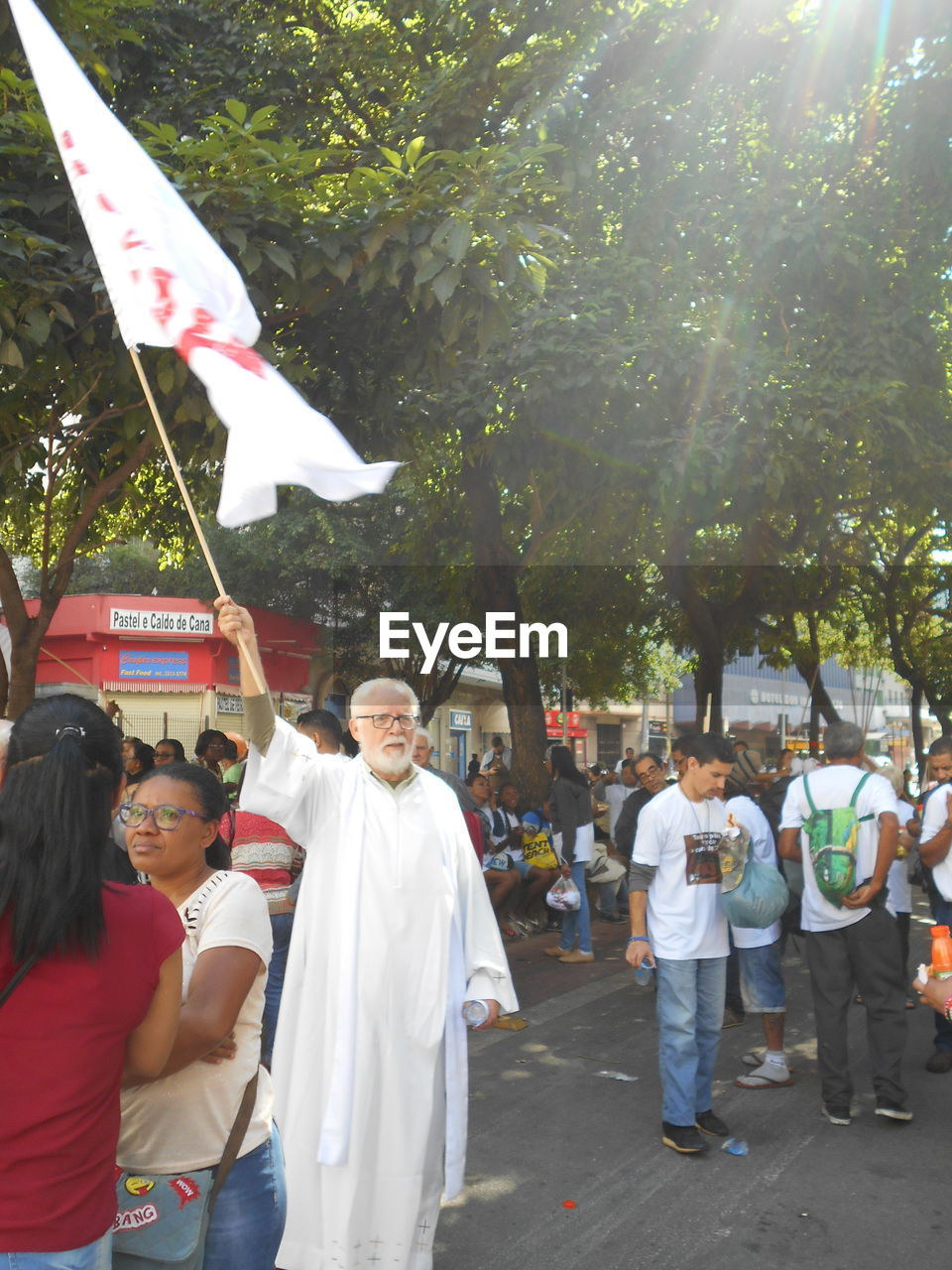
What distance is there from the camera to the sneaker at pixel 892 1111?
18.5ft

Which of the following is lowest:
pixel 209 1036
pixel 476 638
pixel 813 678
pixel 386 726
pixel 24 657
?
pixel 209 1036

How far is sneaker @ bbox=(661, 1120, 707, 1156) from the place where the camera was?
5309 mm

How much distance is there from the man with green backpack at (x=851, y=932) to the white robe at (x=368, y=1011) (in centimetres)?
245

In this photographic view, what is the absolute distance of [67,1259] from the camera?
1821 millimetres

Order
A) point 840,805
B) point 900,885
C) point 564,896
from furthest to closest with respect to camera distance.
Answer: point 564,896, point 900,885, point 840,805

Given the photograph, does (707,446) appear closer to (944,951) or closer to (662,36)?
(662,36)

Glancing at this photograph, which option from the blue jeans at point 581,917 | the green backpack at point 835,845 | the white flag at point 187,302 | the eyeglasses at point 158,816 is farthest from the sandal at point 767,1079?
the eyeglasses at point 158,816

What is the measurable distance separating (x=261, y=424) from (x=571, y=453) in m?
9.59

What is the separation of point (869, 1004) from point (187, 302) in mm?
4461

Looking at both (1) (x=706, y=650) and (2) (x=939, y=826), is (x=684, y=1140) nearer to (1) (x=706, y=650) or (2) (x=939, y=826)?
(2) (x=939, y=826)

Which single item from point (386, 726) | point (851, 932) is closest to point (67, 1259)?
point (386, 726)

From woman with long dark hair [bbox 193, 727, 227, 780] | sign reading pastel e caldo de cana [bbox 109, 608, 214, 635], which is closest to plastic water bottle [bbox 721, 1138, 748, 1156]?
woman with long dark hair [bbox 193, 727, 227, 780]

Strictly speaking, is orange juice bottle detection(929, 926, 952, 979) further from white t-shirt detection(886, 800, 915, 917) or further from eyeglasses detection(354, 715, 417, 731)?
white t-shirt detection(886, 800, 915, 917)

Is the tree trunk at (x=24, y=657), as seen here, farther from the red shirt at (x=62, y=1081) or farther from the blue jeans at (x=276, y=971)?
the red shirt at (x=62, y=1081)
